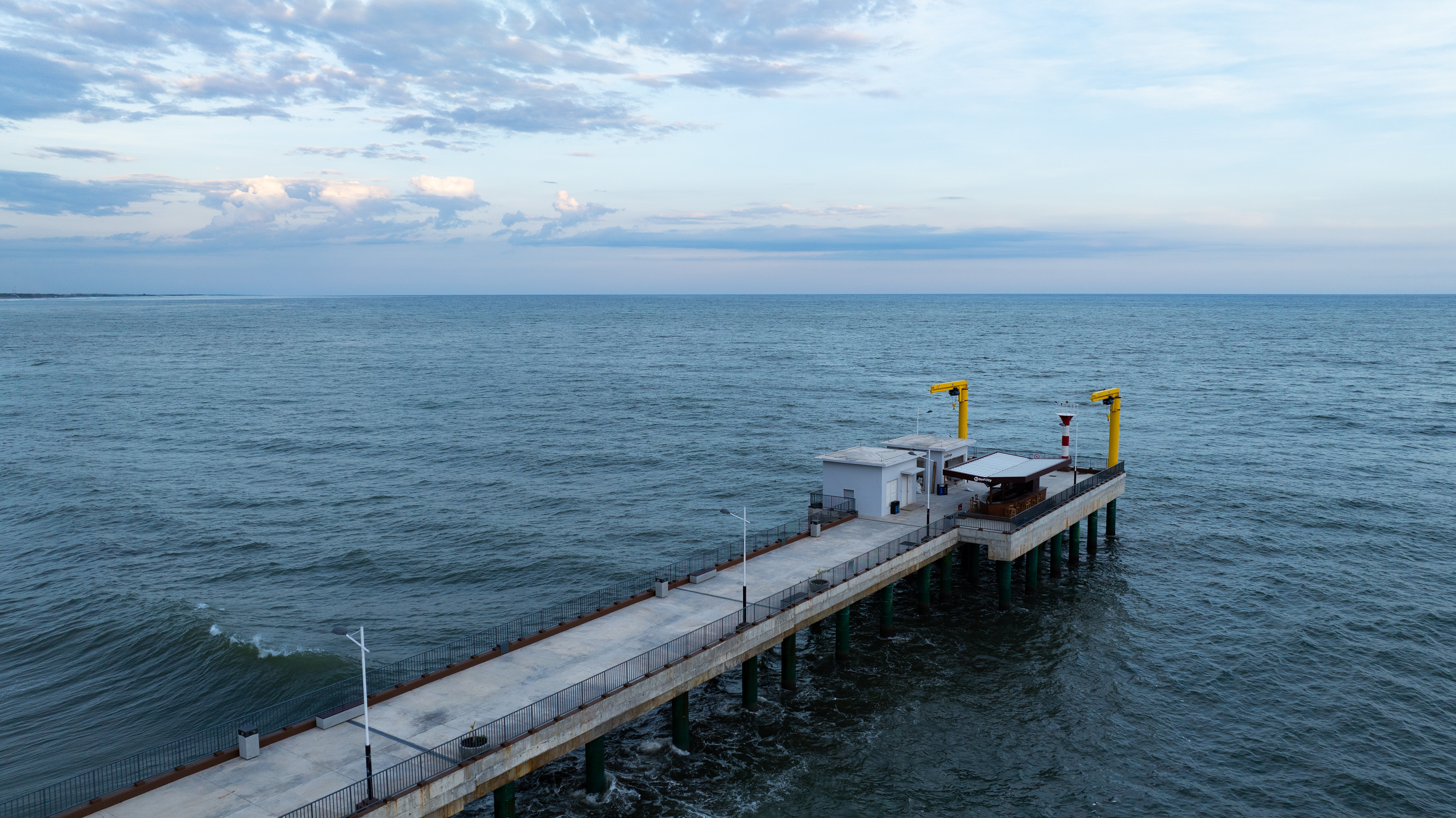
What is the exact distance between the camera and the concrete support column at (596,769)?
29609 millimetres

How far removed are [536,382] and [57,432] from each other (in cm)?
5776

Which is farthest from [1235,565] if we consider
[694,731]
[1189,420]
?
[1189,420]

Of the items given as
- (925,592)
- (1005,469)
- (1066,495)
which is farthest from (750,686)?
(1066,495)

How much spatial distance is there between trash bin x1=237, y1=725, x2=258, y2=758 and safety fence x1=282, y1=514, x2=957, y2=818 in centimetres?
377

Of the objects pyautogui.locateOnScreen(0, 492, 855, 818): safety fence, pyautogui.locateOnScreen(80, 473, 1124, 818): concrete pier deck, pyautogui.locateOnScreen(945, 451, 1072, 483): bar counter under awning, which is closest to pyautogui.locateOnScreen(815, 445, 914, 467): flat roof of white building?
pyautogui.locateOnScreen(0, 492, 855, 818): safety fence

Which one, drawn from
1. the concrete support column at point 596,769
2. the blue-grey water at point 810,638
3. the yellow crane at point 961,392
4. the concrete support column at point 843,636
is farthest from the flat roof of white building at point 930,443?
the concrete support column at point 596,769

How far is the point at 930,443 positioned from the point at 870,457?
21.0ft

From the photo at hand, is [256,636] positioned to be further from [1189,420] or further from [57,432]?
[1189,420]

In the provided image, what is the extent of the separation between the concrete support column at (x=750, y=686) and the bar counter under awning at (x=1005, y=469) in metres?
17.8

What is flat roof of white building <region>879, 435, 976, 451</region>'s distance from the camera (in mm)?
52094

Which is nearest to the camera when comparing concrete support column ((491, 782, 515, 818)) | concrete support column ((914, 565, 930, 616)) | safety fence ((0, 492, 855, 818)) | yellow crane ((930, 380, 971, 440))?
concrete support column ((491, 782, 515, 818))

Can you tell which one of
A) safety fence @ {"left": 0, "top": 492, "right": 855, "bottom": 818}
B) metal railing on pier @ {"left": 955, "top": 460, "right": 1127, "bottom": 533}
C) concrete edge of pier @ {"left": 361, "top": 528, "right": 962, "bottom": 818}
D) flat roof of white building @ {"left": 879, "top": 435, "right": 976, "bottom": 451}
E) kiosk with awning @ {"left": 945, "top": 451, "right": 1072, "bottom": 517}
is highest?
flat roof of white building @ {"left": 879, "top": 435, "right": 976, "bottom": 451}

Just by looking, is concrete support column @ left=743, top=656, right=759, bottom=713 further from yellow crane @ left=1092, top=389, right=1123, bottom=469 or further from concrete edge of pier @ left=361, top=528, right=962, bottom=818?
yellow crane @ left=1092, top=389, right=1123, bottom=469

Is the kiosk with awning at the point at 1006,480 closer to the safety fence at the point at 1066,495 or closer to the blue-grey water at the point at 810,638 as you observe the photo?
the safety fence at the point at 1066,495
